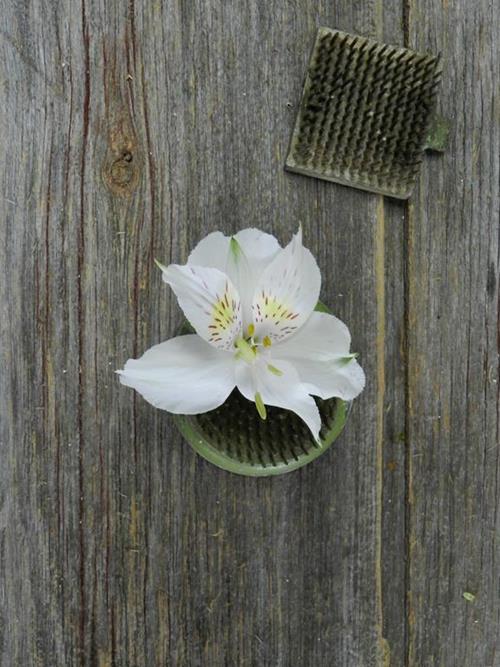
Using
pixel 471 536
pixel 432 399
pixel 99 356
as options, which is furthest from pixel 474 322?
pixel 99 356

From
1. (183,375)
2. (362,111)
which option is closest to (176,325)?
(183,375)

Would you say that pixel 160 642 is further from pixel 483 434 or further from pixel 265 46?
pixel 265 46

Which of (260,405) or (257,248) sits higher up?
(257,248)

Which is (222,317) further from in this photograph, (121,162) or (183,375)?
(121,162)

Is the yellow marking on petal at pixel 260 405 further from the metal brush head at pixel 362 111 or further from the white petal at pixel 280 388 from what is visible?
the metal brush head at pixel 362 111

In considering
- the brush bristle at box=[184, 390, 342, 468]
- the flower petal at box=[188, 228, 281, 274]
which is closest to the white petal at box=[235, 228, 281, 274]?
the flower petal at box=[188, 228, 281, 274]

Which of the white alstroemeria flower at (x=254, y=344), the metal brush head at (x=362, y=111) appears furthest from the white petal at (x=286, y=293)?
the metal brush head at (x=362, y=111)

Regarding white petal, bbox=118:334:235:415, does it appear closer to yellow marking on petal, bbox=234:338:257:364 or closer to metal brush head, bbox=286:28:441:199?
yellow marking on petal, bbox=234:338:257:364
